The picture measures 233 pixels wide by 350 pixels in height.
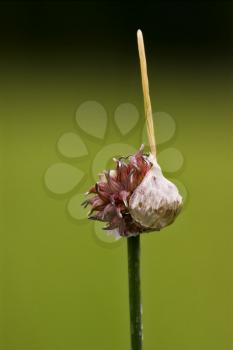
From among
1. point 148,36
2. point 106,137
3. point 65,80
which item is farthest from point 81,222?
point 148,36

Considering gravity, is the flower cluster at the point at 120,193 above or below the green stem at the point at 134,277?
above

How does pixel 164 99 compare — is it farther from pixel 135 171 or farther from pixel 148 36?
pixel 135 171

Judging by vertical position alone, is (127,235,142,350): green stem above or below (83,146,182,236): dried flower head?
below
